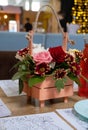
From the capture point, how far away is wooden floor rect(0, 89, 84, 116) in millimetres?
748

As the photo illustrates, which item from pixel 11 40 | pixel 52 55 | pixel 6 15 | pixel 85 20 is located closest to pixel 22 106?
pixel 52 55

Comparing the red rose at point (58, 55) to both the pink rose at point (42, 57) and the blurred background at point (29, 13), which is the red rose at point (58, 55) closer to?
the pink rose at point (42, 57)

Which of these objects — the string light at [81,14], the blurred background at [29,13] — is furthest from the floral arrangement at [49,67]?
the blurred background at [29,13]

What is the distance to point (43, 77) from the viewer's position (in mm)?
738

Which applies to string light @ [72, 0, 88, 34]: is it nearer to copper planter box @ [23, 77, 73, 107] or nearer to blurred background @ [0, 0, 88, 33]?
blurred background @ [0, 0, 88, 33]

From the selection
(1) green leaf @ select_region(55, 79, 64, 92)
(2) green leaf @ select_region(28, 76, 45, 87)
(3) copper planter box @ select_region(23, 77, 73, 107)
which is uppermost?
(2) green leaf @ select_region(28, 76, 45, 87)

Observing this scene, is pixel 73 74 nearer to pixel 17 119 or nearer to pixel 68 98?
pixel 68 98

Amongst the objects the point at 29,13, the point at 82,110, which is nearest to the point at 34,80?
the point at 82,110

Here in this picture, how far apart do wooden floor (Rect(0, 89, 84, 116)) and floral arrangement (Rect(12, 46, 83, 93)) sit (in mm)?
83

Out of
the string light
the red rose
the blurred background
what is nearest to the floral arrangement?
the red rose

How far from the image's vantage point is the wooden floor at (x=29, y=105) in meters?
0.75

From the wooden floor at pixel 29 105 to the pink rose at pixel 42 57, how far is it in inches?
6.0

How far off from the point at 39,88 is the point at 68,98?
0.52 ft

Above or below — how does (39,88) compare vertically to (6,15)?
below
